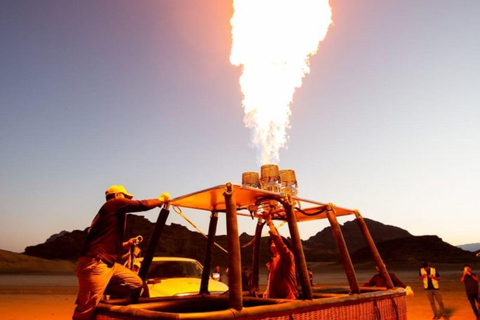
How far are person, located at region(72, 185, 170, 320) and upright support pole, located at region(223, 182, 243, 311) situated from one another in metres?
0.92

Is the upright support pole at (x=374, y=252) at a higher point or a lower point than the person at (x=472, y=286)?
higher

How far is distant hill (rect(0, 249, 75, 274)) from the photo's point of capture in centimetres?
8615

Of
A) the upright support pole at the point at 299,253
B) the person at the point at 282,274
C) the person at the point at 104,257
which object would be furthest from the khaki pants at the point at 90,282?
the person at the point at 282,274

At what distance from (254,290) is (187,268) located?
2768 mm

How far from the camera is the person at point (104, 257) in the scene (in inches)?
143

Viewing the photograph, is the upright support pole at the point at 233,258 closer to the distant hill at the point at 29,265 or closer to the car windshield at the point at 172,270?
the car windshield at the point at 172,270

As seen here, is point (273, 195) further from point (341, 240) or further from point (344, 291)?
point (344, 291)

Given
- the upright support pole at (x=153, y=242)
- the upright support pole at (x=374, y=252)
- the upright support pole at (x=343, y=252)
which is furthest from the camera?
the upright support pole at (x=374, y=252)

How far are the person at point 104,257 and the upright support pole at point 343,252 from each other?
2642 millimetres

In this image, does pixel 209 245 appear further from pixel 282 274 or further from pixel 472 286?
pixel 472 286

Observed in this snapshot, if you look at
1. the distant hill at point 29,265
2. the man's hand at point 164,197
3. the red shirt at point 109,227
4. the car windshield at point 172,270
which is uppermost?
the distant hill at point 29,265

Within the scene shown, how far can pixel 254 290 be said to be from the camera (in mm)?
6898

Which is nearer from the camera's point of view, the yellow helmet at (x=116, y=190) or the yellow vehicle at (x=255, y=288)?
the yellow vehicle at (x=255, y=288)

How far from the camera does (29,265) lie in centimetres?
9006
